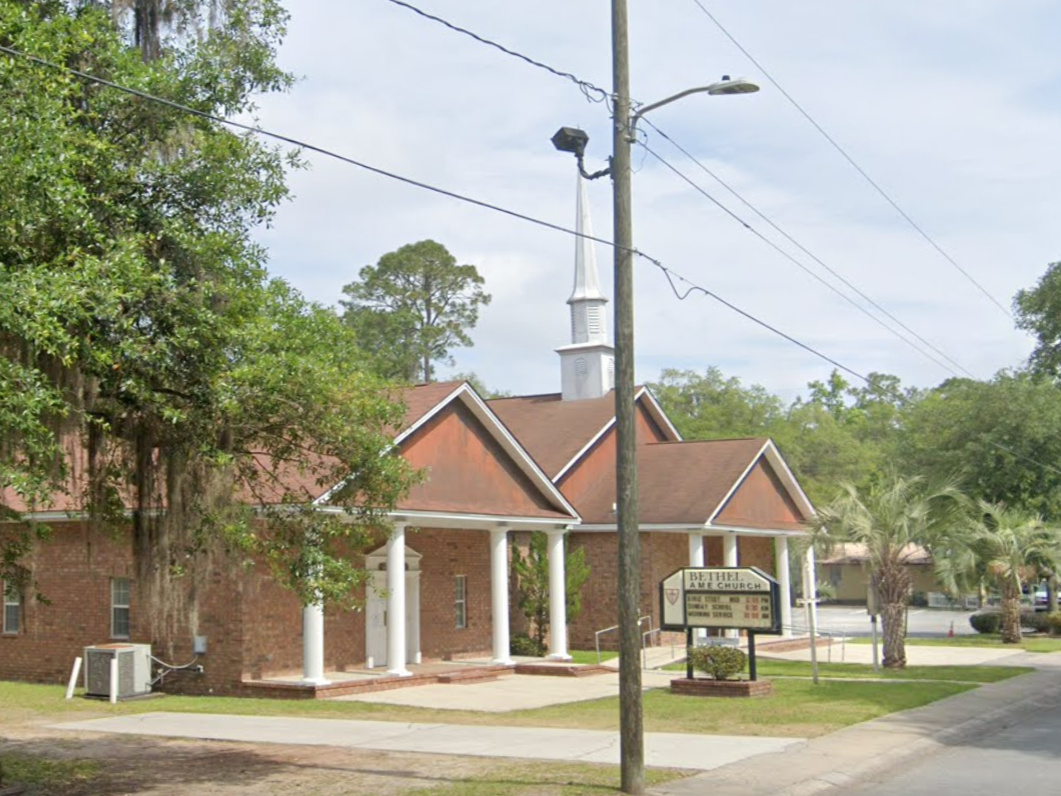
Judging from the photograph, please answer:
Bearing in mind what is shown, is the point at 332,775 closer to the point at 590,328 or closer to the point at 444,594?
the point at 444,594

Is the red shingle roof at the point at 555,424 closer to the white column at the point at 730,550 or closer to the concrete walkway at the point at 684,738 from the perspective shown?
the white column at the point at 730,550

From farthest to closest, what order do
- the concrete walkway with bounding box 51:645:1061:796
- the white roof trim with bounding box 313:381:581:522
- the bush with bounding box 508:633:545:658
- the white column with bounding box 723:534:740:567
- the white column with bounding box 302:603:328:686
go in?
the white column with bounding box 723:534:740:567 → the bush with bounding box 508:633:545:658 → the white roof trim with bounding box 313:381:581:522 → the white column with bounding box 302:603:328:686 → the concrete walkway with bounding box 51:645:1061:796

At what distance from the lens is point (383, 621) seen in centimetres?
2666

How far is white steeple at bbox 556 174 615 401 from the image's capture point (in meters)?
38.1

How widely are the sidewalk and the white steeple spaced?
17900mm

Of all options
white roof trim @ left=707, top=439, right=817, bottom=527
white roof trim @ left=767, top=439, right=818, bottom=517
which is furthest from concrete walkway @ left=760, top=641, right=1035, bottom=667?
white roof trim @ left=767, top=439, right=818, bottom=517

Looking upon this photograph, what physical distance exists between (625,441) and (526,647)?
18883 millimetres

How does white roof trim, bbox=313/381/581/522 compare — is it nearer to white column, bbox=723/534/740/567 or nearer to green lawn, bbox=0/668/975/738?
green lawn, bbox=0/668/975/738

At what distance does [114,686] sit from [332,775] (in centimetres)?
968

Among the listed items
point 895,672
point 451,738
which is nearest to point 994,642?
point 895,672

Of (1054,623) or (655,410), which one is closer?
(655,410)

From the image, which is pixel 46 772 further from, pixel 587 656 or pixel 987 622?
pixel 987 622

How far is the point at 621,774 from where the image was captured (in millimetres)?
12352

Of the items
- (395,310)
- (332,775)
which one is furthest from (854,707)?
(395,310)
